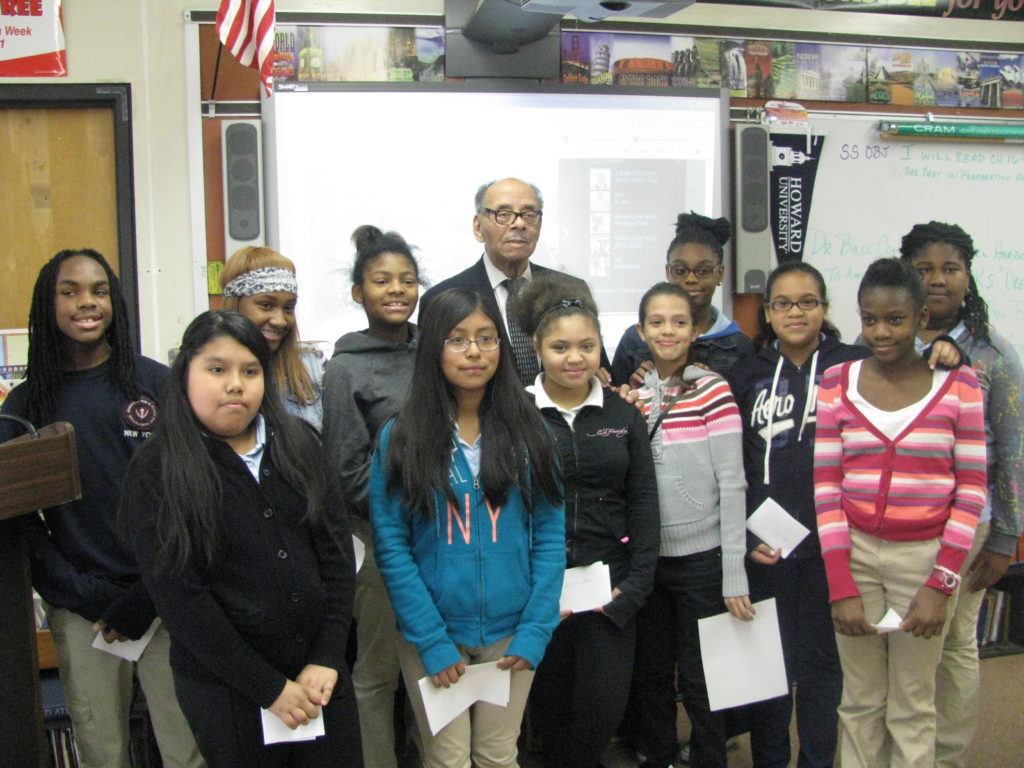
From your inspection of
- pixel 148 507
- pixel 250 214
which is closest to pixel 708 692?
pixel 148 507

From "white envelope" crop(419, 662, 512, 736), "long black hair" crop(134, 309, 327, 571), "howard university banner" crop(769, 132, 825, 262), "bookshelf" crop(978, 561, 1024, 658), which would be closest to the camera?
"long black hair" crop(134, 309, 327, 571)

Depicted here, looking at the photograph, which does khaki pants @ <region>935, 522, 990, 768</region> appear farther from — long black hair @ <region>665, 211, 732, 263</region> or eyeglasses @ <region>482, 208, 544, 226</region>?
eyeglasses @ <region>482, 208, 544, 226</region>

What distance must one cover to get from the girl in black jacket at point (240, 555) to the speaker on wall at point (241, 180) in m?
1.63

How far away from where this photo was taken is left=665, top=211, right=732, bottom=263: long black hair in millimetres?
2561

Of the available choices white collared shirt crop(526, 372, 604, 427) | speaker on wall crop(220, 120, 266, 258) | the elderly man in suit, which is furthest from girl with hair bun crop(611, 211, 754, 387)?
speaker on wall crop(220, 120, 266, 258)

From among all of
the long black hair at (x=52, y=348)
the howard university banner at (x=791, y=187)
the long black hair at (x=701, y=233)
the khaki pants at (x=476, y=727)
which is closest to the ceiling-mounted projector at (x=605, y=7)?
the long black hair at (x=701, y=233)

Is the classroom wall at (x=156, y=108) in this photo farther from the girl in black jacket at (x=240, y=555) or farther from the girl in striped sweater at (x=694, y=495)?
the girl in striped sweater at (x=694, y=495)

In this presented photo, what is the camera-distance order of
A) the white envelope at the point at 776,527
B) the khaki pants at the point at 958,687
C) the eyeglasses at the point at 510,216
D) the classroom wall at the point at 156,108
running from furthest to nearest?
the classroom wall at the point at 156,108 → the eyeglasses at the point at 510,216 → the khaki pants at the point at 958,687 → the white envelope at the point at 776,527

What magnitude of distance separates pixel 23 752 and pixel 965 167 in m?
3.92

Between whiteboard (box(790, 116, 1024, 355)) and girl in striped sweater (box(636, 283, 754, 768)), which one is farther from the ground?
whiteboard (box(790, 116, 1024, 355))

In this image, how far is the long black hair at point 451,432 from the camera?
69.5 inches

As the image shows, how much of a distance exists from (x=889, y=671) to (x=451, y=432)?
3.79 ft

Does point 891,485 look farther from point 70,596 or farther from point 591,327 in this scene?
point 70,596

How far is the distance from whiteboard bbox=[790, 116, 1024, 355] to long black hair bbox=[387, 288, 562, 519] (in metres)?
2.21
